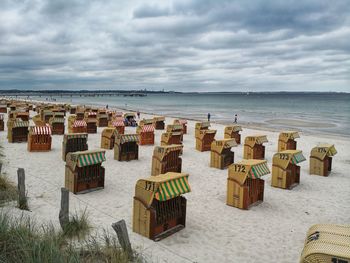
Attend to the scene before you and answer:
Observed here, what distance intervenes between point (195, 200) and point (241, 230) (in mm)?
2559

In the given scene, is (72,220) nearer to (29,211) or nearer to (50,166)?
(29,211)

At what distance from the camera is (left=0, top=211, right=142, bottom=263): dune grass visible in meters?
4.97

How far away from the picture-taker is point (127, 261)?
6367 mm

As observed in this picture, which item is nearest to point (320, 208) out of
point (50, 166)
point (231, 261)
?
point (231, 261)

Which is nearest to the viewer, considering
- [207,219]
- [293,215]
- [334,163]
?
[207,219]

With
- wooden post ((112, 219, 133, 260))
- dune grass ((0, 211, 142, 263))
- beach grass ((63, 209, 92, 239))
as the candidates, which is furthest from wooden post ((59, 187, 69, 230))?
wooden post ((112, 219, 133, 260))

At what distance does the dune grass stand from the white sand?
1049 millimetres

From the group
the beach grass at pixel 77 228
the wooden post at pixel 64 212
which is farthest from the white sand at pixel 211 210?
the wooden post at pixel 64 212

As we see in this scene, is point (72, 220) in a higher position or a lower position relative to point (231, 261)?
higher

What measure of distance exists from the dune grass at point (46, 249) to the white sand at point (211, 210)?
1049mm

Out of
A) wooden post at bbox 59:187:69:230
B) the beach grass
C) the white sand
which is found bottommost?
the white sand

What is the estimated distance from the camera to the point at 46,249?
17.0 ft

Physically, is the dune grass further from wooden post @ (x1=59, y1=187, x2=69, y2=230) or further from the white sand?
the white sand

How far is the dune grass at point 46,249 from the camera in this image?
196 inches
